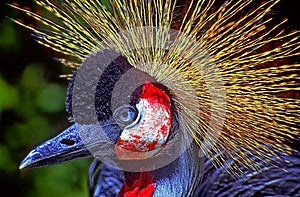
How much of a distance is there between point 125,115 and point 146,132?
0.06 m

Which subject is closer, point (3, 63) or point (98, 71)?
point (98, 71)

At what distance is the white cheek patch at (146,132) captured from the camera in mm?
1299

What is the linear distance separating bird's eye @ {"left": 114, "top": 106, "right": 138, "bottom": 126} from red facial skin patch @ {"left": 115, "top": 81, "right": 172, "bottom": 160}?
0.01 meters

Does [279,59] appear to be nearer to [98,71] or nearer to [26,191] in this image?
[98,71]

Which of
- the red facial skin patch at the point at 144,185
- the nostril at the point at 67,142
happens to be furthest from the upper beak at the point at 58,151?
the red facial skin patch at the point at 144,185

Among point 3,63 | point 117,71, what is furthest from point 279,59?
point 3,63

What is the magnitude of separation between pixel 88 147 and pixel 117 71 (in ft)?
0.60

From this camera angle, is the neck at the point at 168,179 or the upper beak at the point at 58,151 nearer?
the upper beak at the point at 58,151

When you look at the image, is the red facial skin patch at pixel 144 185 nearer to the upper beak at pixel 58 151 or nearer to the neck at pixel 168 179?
the neck at pixel 168 179

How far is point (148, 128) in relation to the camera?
1305 mm

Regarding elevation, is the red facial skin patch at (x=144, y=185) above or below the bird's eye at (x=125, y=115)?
below

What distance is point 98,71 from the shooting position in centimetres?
125

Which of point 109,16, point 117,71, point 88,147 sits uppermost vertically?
point 109,16

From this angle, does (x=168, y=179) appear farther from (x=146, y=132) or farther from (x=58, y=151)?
(x=58, y=151)
